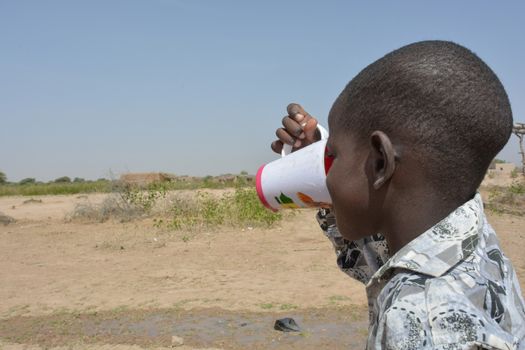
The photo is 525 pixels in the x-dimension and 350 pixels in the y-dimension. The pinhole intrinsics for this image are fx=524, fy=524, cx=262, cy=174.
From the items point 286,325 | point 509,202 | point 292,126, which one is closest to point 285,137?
point 292,126

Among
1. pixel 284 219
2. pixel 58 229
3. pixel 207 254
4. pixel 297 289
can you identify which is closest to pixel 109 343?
pixel 297 289

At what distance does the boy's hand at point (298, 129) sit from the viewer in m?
1.58

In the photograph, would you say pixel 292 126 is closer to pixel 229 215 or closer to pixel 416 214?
pixel 416 214

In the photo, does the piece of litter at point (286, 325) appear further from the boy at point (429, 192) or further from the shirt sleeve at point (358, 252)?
the boy at point (429, 192)

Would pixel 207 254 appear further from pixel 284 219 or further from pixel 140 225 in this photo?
pixel 140 225

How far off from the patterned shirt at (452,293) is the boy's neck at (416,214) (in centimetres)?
2

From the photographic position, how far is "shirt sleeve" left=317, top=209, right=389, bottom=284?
4.90 ft

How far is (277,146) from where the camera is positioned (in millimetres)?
1729

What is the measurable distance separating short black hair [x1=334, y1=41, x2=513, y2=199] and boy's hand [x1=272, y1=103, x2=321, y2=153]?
2.14 feet

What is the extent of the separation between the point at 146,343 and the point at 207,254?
2971 millimetres

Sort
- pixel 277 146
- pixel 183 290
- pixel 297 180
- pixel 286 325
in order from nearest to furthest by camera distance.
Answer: pixel 297 180 → pixel 277 146 → pixel 286 325 → pixel 183 290

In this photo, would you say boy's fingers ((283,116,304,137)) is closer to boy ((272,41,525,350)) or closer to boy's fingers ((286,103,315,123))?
boy's fingers ((286,103,315,123))

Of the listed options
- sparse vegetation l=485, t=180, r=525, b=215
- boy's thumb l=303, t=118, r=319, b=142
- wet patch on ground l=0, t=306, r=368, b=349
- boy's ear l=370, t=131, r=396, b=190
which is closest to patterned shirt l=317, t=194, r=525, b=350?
boy's ear l=370, t=131, r=396, b=190

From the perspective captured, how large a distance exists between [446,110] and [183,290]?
4.42m
